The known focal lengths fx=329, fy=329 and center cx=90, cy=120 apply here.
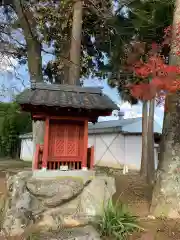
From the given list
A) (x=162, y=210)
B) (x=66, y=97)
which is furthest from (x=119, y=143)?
(x=162, y=210)

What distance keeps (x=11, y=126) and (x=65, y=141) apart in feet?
80.0

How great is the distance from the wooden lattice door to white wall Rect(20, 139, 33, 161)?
23.6m

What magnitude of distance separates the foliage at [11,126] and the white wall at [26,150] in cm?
71

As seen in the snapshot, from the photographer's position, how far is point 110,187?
8.29 meters

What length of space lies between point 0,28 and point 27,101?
8364 mm

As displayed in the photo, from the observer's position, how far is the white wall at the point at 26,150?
104 ft

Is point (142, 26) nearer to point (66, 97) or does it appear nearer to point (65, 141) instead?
point (66, 97)

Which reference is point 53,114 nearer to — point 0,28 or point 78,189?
point 78,189

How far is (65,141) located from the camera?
8.49 m

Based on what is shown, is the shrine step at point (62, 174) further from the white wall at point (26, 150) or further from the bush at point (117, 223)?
the white wall at point (26, 150)

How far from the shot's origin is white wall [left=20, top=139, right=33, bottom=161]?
3176 cm

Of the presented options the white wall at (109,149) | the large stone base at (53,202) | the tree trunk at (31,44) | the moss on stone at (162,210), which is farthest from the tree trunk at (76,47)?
the white wall at (109,149)

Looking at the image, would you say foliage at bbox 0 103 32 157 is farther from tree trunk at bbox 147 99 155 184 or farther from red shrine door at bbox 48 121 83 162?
red shrine door at bbox 48 121 83 162

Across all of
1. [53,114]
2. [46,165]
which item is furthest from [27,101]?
[46,165]
